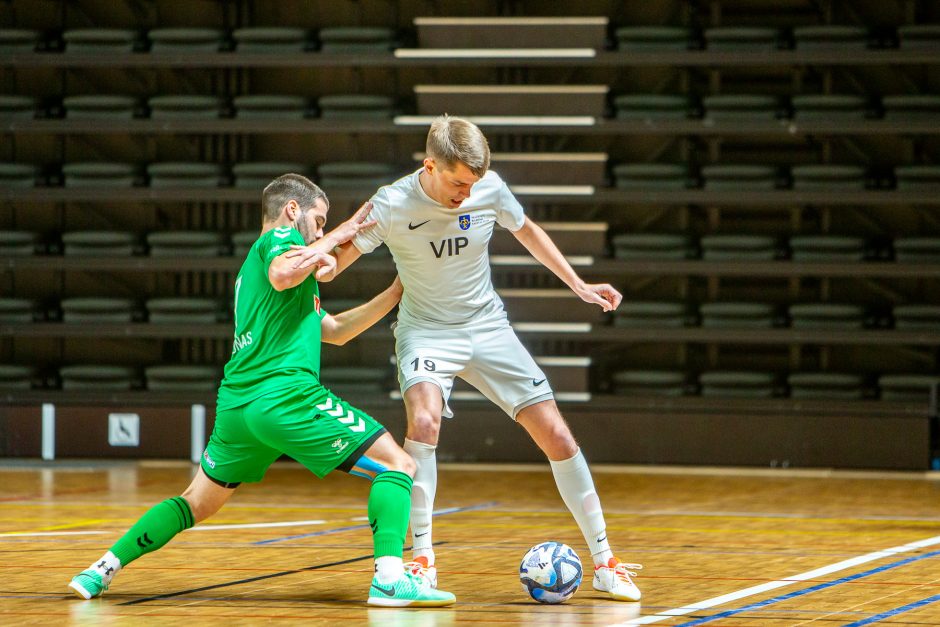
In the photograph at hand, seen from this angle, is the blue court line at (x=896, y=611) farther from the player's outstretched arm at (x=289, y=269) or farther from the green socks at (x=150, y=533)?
the green socks at (x=150, y=533)

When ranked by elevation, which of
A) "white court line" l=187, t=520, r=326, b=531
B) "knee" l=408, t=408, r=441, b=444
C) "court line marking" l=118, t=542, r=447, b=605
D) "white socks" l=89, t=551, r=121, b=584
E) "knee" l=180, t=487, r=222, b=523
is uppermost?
"knee" l=408, t=408, r=441, b=444

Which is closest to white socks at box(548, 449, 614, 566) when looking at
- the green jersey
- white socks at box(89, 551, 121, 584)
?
the green jersey

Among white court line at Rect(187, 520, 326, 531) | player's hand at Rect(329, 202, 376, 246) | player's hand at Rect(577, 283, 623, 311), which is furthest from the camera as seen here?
white court line at Rect(187, 520, 326, 531)

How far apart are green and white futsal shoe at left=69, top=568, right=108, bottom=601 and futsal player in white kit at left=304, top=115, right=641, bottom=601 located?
45.2 inches

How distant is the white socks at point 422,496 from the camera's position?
207 inches

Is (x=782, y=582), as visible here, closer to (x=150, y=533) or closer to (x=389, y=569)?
(x=389, y=569)

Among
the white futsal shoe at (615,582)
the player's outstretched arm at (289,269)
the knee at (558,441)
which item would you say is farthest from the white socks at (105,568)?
the white futsal shoe at (615,582)

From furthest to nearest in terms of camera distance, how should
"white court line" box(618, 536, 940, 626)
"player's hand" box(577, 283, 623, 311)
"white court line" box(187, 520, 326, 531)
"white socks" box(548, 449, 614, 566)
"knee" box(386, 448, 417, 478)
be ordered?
"white court line" box(187, 520, 326, 531)
"player's hand" box(577, 283, 623, 311)
"white socks" box(548, 449, 614, 566)
"knee" box(386, 448, 417, 478)
"white court line" box(618, 536, 940, 626)

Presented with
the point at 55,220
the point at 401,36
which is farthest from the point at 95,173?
the point at 401,36

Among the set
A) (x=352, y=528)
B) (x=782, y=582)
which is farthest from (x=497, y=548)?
(x=782, y=582)

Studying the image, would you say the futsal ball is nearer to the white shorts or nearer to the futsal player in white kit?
the futsal player in white kit

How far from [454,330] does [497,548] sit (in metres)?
1.76

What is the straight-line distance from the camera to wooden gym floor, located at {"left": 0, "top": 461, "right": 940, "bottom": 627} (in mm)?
4867

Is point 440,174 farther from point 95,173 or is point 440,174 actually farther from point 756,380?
point 95,173
